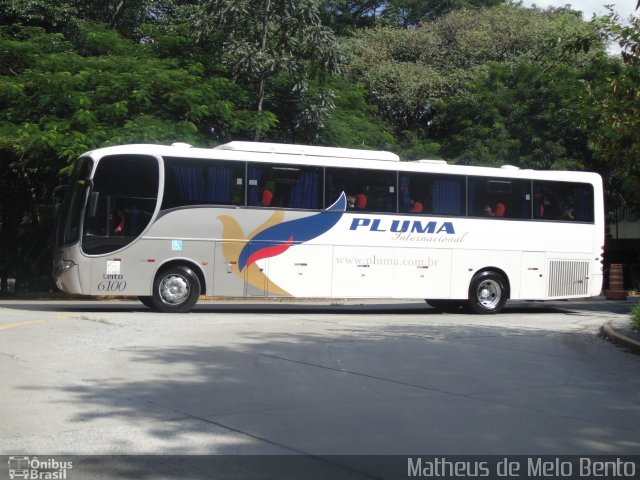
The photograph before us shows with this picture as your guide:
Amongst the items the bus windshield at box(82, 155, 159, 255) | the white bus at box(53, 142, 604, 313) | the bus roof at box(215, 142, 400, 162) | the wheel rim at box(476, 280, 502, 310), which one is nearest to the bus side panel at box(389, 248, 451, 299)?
the white bus at box(53, 142, 604, 313)

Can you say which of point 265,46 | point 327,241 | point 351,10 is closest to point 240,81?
point 265,46

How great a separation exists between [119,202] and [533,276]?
9.82 meters

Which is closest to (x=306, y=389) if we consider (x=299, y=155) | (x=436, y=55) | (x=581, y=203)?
(x=299, y=155)

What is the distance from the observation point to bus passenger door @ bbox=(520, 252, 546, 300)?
20.6 m

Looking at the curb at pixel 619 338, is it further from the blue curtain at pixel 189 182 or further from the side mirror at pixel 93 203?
the side mirror at pixel 93 203

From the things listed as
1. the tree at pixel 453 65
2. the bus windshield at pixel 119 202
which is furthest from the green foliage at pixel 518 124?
the bus windshield at pixel 119 202

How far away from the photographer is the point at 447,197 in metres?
20.0

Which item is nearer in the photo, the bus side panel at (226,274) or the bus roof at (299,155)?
the bus roof at (299,155)

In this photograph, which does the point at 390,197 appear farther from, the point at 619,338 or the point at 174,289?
the point at 619,338

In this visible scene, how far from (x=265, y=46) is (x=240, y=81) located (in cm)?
132

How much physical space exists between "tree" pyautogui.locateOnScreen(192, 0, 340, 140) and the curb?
40.0 ft

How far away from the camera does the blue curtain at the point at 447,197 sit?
19.9 meters

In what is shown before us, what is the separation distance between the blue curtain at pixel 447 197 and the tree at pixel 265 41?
6456mm

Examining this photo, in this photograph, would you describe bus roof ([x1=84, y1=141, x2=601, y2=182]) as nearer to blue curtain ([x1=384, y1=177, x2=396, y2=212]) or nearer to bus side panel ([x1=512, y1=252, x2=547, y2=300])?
blue curtain ([x1=384, y1=177, x2=396, y2=212])
